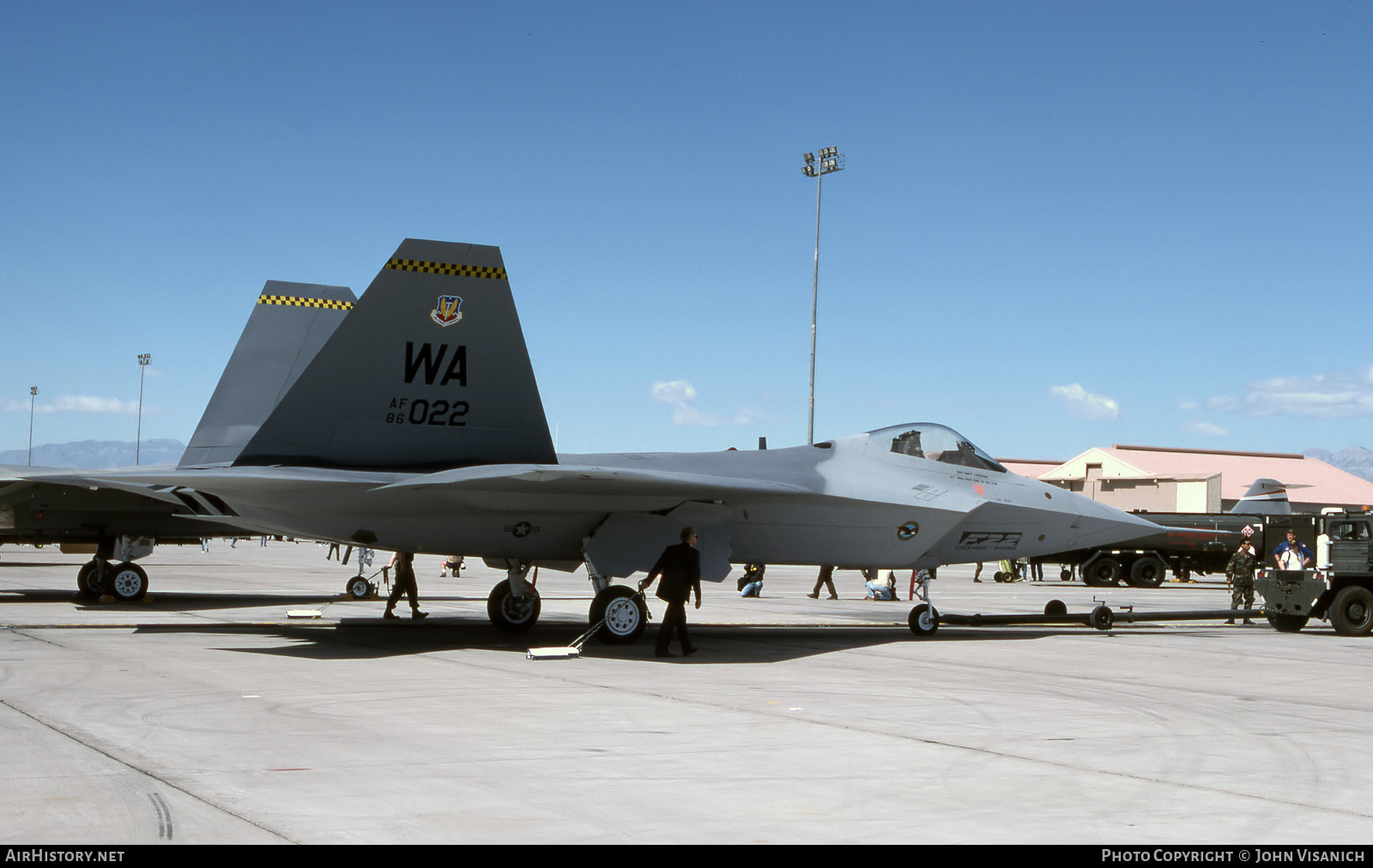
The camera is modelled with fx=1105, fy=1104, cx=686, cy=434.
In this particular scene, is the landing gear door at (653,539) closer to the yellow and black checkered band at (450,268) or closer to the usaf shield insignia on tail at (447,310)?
the usaf shield insignia on tail at (447,310)

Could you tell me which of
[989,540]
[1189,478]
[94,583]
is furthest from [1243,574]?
[1189,478]

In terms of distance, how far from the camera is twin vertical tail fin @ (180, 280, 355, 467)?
19359 mm

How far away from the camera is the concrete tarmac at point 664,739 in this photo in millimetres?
5078

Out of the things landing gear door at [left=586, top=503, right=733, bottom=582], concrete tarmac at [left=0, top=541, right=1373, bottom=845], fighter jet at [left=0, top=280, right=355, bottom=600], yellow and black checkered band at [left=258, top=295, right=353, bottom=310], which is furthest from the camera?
yellow and black checkered band at [left=258, top=295, right=353, bottom=310]

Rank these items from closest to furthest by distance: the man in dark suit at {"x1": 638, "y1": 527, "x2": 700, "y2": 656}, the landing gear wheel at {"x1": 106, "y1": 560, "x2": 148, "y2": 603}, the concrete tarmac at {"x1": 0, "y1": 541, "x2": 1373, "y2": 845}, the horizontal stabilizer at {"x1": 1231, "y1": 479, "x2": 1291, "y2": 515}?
1. the concrete tarmac at {"x1": 0, "y1": 541, "x2": 1373, "y2": 845}
2. the man in dark suit at {"x1": 638, "y1": 527, "x2": 700, "y2": 656}
3. the landing gear wheel at {"x1": 106, "y1": 560, "x2": 148, "y2": 603}
4. the horizontal stabilizer at {"x1": 1231, "y1": 479, "x2": 1291, "y2": 515}

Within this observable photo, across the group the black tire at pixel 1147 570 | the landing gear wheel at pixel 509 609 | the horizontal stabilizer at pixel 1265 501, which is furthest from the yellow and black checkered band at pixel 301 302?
the horizontal stabilizer at pixel 1265 501

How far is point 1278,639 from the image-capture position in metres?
17.1

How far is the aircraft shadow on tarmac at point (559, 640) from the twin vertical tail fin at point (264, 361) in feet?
16.4

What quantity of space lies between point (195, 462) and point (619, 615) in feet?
34.0

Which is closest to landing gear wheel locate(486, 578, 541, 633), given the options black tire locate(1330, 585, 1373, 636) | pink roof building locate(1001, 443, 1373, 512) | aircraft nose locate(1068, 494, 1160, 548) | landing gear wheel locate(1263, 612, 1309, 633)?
aircraft nose locate(1068, 494, 1160, 548)

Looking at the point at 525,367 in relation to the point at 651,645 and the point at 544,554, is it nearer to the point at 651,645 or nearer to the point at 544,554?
the point at 544,554

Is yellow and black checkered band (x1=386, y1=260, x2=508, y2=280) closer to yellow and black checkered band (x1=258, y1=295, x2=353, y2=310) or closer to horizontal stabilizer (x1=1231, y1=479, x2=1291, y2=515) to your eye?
yellow and black checkered band (x1=258, y1=295, x2=353, y2=310)

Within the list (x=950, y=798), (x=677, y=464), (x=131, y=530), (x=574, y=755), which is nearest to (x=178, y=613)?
(x=131, y=530)

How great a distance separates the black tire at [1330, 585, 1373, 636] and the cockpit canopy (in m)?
6.66
